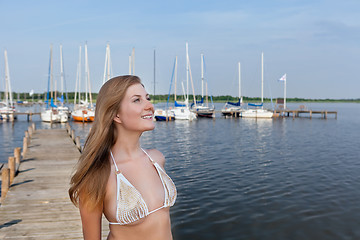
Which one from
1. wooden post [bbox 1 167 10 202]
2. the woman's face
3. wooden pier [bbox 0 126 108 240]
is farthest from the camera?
wooden post [bbox 1 167 10 202]

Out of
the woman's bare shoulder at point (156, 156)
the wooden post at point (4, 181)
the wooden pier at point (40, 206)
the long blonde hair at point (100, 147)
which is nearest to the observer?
the long blonde hair at point (100, 147)

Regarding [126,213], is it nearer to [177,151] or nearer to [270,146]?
[177,151]

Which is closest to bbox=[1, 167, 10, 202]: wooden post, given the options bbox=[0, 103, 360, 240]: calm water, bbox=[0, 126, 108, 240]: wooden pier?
bbox=[0, 126, 108, 240]: wooden pier

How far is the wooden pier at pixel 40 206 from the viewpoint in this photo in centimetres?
570

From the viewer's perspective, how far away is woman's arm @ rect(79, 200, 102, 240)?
168cm

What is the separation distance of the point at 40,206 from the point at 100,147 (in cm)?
619

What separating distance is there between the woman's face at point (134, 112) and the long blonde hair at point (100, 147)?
3 centimetres

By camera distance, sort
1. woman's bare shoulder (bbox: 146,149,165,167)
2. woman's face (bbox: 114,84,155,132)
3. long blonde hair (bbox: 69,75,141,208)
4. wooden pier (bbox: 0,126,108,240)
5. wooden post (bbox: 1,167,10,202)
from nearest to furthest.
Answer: long blonde hair (bbox: 69,75,141,208), woman's face (bbox: 114,84,155,132), woman's bare shoulder (bbox: 146,149,165,167), wooden pier (bbox: 0,126,108,240), wooden post (bbox: 1,167,10,202)

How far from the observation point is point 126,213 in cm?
173

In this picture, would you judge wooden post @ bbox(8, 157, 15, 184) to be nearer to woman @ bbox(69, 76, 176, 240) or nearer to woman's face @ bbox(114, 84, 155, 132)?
woman @ bbox(69, 76, 176, 240)

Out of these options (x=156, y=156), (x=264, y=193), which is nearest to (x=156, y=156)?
(x=156, y=156)

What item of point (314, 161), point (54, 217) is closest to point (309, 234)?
point (54, 217)

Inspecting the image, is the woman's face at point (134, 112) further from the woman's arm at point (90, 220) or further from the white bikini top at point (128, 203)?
the woman's arm at point (90, 220)

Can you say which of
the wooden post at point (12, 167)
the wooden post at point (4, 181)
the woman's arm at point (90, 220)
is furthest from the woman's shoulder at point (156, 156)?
the wooden post at point (12, 167)
